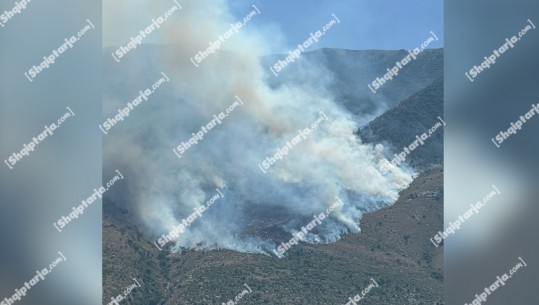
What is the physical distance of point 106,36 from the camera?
21.0 meters

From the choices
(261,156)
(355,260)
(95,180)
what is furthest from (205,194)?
(95,180)

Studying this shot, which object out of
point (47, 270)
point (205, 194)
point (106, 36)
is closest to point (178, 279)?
point (205, 194)

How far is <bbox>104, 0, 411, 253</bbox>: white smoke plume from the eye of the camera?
71.2ft

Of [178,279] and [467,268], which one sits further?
[178,279]

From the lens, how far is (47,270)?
3389mm

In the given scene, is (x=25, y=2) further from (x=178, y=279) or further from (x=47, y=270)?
(x=178, y=279)

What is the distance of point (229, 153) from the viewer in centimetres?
2328

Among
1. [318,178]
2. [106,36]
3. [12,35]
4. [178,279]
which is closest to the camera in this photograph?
[12,35]

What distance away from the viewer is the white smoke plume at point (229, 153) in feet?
71.2

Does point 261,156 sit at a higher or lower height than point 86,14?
higher

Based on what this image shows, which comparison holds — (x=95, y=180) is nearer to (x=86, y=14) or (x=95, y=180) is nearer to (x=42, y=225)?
(x=42, y=225)

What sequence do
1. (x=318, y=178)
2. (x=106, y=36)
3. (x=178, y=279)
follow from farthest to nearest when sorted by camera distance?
1. (x=318, y=178)
2. (x=106, y=36)
3. (x=178, y=279)

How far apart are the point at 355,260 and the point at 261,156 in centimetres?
524

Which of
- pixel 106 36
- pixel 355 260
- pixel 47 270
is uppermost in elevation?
pixel 106 36
